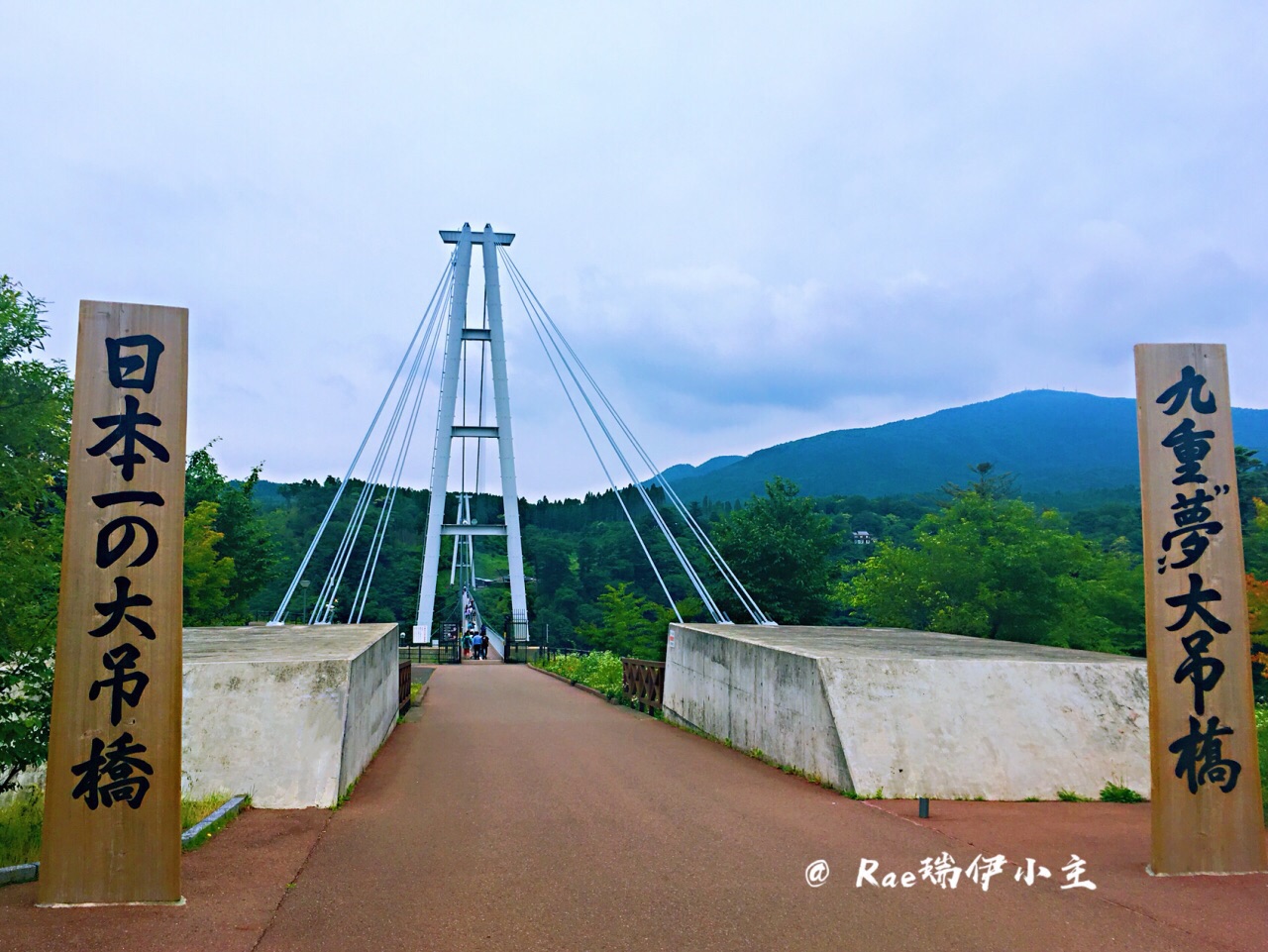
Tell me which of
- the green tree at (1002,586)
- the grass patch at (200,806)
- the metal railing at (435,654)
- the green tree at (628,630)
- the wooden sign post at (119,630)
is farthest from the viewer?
the metal railing at (435,654)

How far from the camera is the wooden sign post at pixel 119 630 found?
12.0 ft

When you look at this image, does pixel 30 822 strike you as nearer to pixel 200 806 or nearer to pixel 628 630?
pixel 200 806

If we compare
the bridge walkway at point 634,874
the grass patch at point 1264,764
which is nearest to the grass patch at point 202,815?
the bridge walkway at point 634,874

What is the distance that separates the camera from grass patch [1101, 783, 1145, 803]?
591 cm

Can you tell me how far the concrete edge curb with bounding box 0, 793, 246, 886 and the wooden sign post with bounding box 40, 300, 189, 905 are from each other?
0.45m

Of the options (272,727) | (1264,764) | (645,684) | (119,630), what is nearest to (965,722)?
(1264,764)

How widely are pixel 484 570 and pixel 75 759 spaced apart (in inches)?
3048

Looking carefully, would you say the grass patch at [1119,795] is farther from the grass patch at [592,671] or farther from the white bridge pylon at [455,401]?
the white bridge pylon at [455,401]

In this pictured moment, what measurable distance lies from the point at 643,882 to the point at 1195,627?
2.88m

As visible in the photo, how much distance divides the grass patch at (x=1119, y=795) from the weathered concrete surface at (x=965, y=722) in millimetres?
60

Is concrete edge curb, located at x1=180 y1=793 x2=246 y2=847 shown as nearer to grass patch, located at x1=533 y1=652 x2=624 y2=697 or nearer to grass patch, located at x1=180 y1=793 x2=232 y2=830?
grass patch, located at x1=180 y1=793 x2=232 y2=830

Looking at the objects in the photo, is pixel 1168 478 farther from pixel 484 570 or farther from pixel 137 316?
pixel 484 570

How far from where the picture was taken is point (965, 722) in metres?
6.18

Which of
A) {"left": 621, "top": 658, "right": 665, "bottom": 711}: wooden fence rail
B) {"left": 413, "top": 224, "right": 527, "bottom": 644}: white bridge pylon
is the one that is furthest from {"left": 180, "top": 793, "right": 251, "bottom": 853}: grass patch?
{"left": 413, "top": 224, "right": 527, "bottom": 644}: white bridge pylon
